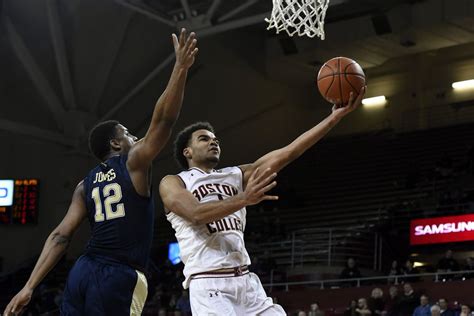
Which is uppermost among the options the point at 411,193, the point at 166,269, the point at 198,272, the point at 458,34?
the point at 458,34

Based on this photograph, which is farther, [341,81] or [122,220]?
[341,81]

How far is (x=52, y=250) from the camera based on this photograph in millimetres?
6242

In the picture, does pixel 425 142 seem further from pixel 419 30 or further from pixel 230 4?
pixel 230 4

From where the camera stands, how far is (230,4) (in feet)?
88.5

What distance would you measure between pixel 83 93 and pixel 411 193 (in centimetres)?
947

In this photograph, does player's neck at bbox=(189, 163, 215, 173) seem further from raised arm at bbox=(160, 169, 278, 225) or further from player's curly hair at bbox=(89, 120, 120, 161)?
A: player's curly hair at bbox=(89, 120, 120, 161)

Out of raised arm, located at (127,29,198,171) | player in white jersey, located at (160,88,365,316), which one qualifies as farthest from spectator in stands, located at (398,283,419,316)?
raised arm, located at (127,29,198,171)

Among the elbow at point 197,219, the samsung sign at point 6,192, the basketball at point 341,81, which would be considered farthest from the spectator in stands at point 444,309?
the samsung sign at point 6,192

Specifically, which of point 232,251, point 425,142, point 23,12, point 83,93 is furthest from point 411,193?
point 232,251

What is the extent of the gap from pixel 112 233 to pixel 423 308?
1101 cm

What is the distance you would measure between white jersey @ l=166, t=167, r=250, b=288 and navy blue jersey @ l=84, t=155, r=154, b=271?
0.47m

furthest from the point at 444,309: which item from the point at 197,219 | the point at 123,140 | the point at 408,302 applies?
the point at 123,140

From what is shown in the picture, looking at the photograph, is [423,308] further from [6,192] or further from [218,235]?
[6,192]

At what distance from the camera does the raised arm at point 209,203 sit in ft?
18.5
